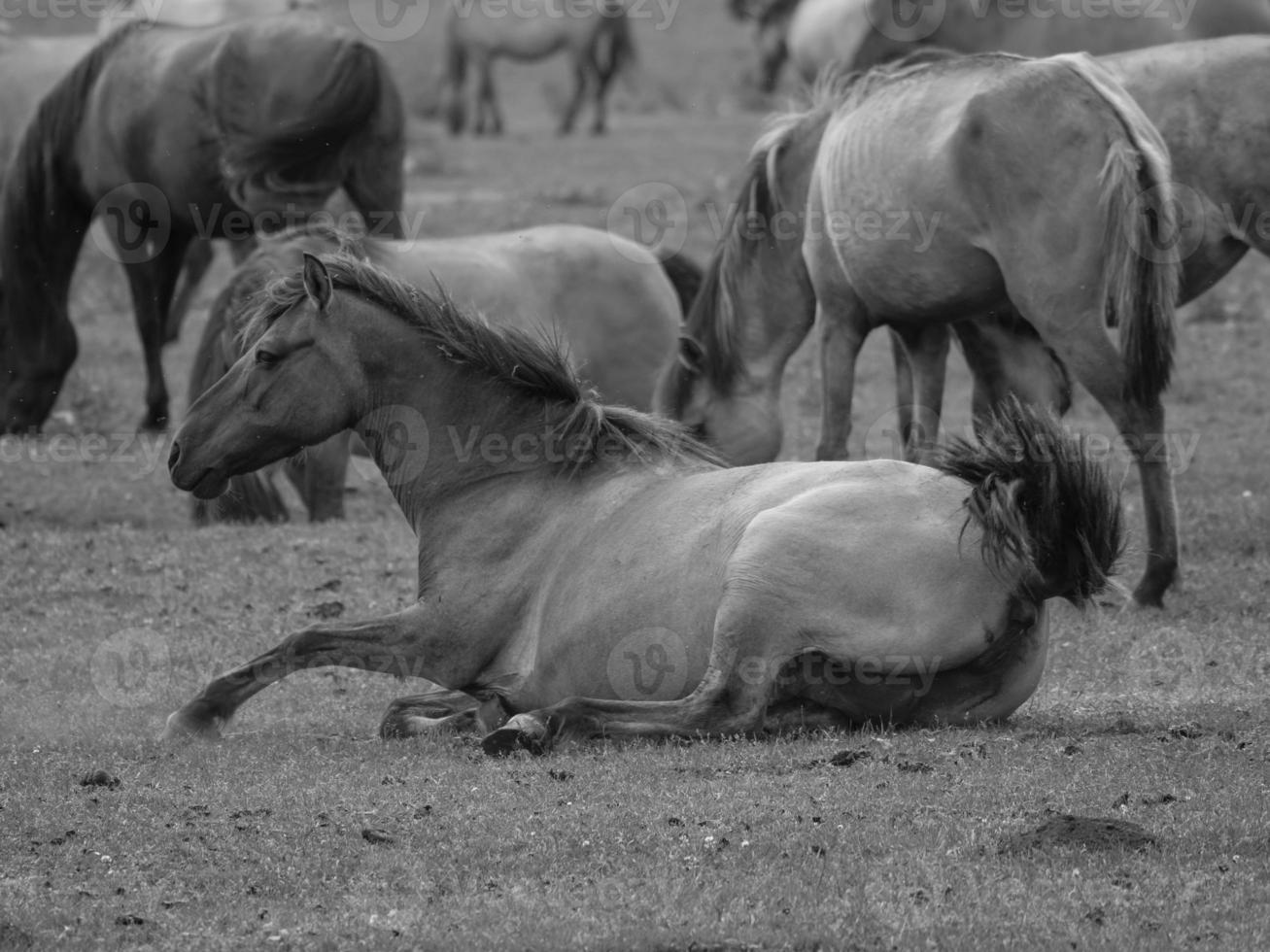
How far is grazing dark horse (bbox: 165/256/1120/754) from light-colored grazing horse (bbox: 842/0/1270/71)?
24.4 feet

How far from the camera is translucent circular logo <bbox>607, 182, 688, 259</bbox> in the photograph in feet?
66.3

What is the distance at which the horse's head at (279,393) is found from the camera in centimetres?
737

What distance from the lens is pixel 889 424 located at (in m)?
14.8

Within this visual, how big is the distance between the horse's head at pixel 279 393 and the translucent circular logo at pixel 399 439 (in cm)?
15

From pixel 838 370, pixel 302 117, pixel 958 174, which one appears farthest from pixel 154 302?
pixel 958 174

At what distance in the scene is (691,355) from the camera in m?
11.1

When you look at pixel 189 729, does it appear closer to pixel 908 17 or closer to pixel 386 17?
pixel 908 17

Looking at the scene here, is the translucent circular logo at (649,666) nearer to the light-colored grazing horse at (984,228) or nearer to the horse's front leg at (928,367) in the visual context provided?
the light-colored grazing horse at (984,228)

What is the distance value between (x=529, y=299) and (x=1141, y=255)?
5.05 meters

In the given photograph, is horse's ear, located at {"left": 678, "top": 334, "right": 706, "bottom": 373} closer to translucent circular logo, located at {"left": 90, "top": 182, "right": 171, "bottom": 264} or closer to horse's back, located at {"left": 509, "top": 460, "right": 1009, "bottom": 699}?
horse's back, located at {"left": 509, "top": 460, "right": 1009, "bottom": 699}

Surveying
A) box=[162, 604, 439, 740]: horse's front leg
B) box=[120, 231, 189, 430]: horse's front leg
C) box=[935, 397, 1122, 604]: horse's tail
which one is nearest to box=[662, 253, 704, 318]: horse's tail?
box=[120, 231, 189, 430]: horse's front leg

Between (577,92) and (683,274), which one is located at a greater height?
(683,274)

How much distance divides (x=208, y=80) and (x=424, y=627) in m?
8.51

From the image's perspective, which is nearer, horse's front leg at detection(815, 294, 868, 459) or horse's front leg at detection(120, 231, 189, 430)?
horse's front leg at detection(815, 294, 868, 459)
